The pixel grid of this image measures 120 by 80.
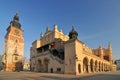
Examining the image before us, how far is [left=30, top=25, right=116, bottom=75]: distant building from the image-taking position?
3528 cm

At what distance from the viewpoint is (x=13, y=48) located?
64.8 m

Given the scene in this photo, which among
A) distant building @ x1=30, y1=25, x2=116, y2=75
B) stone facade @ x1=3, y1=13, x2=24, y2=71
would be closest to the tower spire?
stone facade @ x1=3, y1=13, x2=24, y2=71

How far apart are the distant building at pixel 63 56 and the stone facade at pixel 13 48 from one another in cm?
879

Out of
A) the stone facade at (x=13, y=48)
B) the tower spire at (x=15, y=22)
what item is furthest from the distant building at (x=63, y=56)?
the tower spire at (x=15, y=22)

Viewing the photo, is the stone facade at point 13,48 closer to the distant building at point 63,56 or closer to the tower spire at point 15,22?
the tower spire at point 15,22

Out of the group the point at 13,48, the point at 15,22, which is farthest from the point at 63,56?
the point at 15,22

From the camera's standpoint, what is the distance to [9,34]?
65062mm

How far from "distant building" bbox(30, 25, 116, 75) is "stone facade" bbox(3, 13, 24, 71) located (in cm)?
879

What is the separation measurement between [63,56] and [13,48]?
1198 inches

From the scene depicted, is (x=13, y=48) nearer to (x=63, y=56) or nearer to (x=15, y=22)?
(x=15, y=22)

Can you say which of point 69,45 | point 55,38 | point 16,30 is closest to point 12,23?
point 16,30

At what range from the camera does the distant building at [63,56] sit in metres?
35.3

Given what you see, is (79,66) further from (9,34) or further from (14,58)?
(9,34)

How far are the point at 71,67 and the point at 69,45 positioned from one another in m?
5.86
